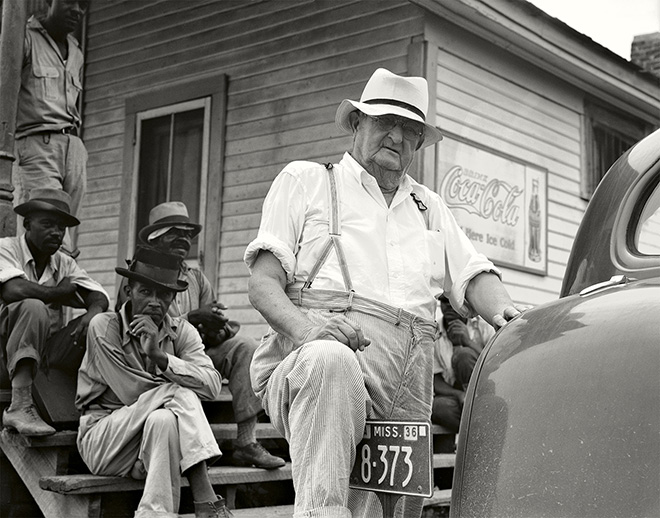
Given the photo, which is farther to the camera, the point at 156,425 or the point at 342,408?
the point at 156,425

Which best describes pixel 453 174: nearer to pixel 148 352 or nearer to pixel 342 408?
pixel 148 352

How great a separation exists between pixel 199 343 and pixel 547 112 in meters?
5.74

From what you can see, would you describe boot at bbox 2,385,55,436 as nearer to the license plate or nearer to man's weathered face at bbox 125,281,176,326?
man's weathered face at bbox 125,281,176,326

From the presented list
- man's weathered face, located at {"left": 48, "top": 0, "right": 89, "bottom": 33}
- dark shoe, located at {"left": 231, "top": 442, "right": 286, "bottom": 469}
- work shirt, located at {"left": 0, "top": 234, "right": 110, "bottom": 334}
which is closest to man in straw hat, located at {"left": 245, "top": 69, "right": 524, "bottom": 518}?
dark shoe, located at {"left": 231, "top": 442, "right": 286, "bottom": 469}

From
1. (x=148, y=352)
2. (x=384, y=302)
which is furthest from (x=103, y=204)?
(x=384, y=302)

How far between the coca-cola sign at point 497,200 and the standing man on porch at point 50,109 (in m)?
3.30

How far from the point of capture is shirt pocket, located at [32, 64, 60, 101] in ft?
21.2

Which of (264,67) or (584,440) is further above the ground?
(264,67)

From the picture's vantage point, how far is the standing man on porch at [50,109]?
648 cm

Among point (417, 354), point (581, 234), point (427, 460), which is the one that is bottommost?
point (427, 460)

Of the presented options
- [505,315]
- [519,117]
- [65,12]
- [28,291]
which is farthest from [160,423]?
[519,117]

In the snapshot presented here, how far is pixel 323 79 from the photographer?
8672 millimetres

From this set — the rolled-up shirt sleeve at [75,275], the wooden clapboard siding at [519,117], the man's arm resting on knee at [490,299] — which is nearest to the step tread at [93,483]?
the rolled-up shirt sleeve at [75,275]

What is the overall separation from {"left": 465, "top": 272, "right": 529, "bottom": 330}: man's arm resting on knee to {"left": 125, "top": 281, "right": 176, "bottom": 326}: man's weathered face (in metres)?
2.32
